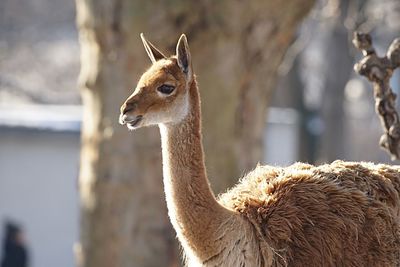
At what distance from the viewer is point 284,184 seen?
7039mm

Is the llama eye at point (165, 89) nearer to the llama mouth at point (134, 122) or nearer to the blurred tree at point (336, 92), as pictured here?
the llama mouth at point (134, 122)

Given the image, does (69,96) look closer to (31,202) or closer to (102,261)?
(31,202)

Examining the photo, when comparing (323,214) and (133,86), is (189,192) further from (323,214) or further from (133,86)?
(133,86)

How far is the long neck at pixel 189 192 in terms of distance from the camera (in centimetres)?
670

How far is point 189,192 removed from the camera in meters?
6.72

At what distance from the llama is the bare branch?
3.68ft

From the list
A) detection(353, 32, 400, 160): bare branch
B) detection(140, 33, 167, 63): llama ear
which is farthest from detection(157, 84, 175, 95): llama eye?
detection(353, 32, 400, 160): bare branch

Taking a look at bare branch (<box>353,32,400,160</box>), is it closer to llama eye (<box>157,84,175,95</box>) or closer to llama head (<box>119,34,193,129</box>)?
llama head (<box>119,34,193,129</box>)

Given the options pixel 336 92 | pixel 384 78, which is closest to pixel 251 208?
pixel 384 78

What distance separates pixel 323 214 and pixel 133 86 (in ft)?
21.9

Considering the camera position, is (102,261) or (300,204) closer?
(300,204)

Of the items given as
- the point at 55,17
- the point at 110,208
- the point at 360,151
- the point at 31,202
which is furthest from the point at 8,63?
the point at 110,208

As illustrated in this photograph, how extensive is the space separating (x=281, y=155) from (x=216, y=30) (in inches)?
464

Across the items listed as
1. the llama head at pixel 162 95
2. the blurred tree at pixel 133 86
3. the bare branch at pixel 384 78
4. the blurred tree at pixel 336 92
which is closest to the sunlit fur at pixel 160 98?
the llama head at pixel 162 95
